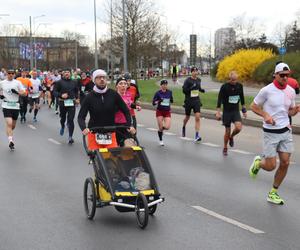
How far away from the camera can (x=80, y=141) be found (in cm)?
1454

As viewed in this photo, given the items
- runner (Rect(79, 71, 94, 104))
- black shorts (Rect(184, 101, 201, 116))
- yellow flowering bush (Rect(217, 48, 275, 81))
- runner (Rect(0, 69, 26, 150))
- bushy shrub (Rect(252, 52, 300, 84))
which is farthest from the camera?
yellow flowering bush (Rect(217, 48, 275, 81))

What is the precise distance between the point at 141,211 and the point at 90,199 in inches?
30.5

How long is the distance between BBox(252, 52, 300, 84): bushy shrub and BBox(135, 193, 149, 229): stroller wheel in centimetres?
2940

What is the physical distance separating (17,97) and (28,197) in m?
5.54

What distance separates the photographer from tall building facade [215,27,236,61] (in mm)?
77812

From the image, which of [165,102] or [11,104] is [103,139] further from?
[165,102]

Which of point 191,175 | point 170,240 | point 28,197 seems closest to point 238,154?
point 191,175

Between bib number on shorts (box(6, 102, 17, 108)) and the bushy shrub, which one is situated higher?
the bushy shrub

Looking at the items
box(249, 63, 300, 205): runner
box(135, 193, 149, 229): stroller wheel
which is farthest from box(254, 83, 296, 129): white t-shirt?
box(135, 193, 149, 229): stroller wheel

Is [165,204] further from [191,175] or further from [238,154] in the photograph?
[238,154]

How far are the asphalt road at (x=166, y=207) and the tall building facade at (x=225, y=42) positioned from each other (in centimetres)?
6681

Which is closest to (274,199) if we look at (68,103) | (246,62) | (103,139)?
(103,139)

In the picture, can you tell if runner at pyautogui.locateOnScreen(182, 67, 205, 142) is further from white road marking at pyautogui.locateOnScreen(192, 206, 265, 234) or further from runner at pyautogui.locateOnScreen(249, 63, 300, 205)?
white road marking at pyautogui.locateOnScreen(192, 206, 265, 234)

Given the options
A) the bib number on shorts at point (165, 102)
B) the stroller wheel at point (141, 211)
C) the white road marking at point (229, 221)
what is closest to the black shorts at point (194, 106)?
the bib number on shorts at point (165, 102)
